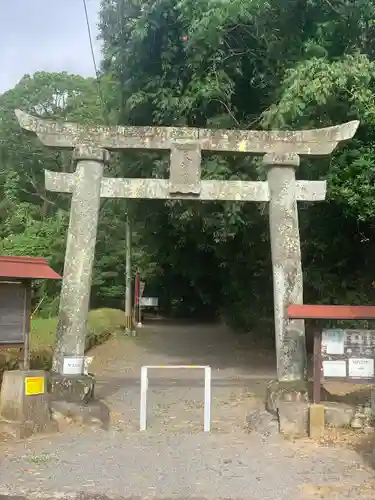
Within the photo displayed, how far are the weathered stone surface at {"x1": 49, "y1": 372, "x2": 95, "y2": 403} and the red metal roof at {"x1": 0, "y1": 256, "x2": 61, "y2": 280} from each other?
1.63 meters

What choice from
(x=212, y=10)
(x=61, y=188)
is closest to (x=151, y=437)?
(x=61, y=188)

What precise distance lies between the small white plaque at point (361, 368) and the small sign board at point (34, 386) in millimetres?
4496

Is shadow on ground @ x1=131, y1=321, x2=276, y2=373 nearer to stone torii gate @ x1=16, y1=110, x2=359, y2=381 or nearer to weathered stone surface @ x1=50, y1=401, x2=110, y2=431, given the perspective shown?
stone torii gate @ x1=16, y1=110, x2=359, y2=381

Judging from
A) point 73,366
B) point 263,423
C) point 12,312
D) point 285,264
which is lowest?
point 263,423

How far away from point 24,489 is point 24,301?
160 inches

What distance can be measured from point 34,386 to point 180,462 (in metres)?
2.67

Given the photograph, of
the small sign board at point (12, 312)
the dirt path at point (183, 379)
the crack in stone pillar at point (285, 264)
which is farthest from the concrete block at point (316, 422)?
the small sign board at point (12, 312)

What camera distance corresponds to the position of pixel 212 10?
10.9 m

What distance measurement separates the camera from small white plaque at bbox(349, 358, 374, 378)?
344 inches

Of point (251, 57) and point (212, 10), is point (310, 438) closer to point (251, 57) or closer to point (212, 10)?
point (212, 10)

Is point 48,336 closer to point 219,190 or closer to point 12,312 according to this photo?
point 12,312

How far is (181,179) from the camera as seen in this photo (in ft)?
33.8

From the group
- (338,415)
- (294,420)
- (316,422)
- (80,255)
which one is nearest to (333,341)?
(338,415)

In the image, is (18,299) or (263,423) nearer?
(263,423)
